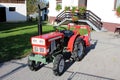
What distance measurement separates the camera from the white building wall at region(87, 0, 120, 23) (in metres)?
16.7

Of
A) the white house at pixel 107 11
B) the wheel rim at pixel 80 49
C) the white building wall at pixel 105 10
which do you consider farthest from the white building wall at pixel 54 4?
the wheel rim at pixel 80 49

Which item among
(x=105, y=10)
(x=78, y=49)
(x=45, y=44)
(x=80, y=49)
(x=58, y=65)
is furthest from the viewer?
(x=105, y=10)

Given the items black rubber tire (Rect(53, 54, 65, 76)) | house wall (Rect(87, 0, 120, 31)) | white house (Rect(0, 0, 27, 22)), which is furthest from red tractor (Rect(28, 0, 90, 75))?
white house (Rect(0, 0, 27, 22))

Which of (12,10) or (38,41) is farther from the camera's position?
(12,10)

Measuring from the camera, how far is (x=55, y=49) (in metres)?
6.86

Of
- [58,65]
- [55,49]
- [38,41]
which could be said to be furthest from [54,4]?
[58,65]

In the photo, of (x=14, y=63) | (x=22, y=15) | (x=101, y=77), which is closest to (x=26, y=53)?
(x=14, y=63)

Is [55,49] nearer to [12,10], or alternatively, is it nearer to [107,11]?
[107,11]

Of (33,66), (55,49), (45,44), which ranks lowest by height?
(33,66)

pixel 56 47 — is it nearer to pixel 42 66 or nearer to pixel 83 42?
pixel 42 66

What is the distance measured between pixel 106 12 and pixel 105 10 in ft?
0.63

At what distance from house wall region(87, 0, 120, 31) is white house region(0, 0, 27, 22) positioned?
1363cm

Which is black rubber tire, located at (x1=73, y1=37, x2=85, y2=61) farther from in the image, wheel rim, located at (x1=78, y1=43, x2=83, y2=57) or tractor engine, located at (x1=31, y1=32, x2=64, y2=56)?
tractor engine, located at (x1=31, y1=32, x2=64, y2=56)

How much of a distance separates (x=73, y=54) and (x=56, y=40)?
3.09ft
